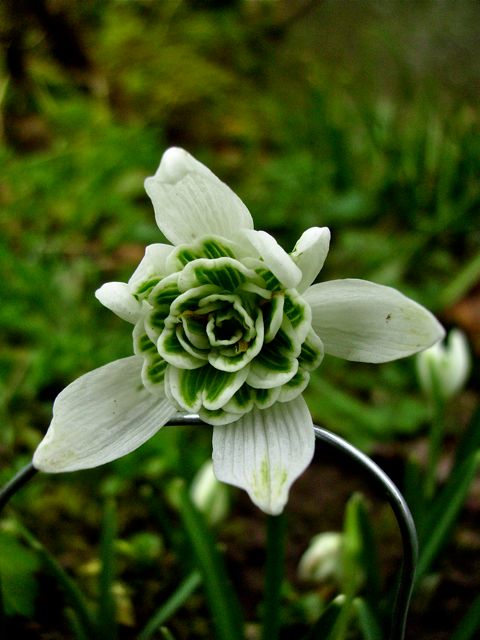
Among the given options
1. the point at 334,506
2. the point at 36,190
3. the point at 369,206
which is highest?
the point at 36,190

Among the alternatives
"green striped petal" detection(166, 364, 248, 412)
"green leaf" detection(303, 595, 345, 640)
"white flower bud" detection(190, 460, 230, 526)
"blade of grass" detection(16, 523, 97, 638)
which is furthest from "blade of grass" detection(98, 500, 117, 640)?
"green striped petal" detection(166, 364, 248, 412)

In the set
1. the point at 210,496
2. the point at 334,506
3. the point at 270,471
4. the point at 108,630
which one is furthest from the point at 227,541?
the point at 270,471

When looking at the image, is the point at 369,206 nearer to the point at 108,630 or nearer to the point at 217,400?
the point at 108,630

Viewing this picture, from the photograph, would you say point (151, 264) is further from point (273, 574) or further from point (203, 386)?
point (273, 574)

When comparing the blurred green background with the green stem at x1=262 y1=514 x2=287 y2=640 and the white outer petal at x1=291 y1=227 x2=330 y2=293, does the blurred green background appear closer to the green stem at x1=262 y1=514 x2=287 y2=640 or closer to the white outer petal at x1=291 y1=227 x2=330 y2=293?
the green stem at x1=262 y1=514 x2=287 y2=640

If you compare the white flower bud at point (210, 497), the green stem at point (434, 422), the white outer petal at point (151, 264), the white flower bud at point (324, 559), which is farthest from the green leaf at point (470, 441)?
the white outer petal at point (151, 264)

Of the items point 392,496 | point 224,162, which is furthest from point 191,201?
point 224,162

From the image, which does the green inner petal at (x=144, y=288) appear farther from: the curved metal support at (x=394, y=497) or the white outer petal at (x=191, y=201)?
the curved metal support at (x=394, y=497)
